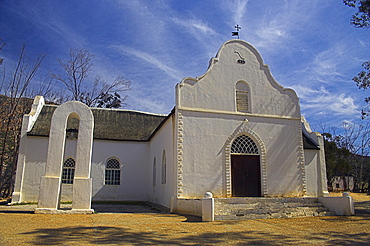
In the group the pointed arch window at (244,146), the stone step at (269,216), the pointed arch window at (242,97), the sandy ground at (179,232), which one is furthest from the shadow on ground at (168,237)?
the pointed arch window at (242,97)

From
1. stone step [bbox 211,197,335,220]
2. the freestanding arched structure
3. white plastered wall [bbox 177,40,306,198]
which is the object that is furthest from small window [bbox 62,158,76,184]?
stone step [bbox 211,197,335,220]

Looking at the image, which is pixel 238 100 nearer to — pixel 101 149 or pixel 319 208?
pixel 319 208

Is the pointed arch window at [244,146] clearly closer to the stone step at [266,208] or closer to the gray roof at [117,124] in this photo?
the stone step at [266,208]

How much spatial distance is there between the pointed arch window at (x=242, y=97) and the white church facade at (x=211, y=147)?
0.06 meters

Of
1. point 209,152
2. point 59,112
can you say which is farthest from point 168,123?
point 59,112

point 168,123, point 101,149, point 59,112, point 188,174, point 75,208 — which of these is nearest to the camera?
point 75,208

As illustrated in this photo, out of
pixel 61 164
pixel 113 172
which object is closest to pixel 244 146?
pixel 61 164

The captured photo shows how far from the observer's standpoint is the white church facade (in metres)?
12.5

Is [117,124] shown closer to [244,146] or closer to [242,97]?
[242,97]

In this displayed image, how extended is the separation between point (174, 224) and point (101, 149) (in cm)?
1252

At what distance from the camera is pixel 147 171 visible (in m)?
21.5

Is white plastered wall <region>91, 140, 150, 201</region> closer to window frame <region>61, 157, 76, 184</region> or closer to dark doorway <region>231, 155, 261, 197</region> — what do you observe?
window frame <region>61, 157, 76, 184</region>

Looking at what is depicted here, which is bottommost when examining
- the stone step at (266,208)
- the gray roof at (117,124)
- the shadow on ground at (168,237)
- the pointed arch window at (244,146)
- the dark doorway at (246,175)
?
the shadow on ground at (168,237)

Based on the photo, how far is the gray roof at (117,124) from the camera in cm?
2081
